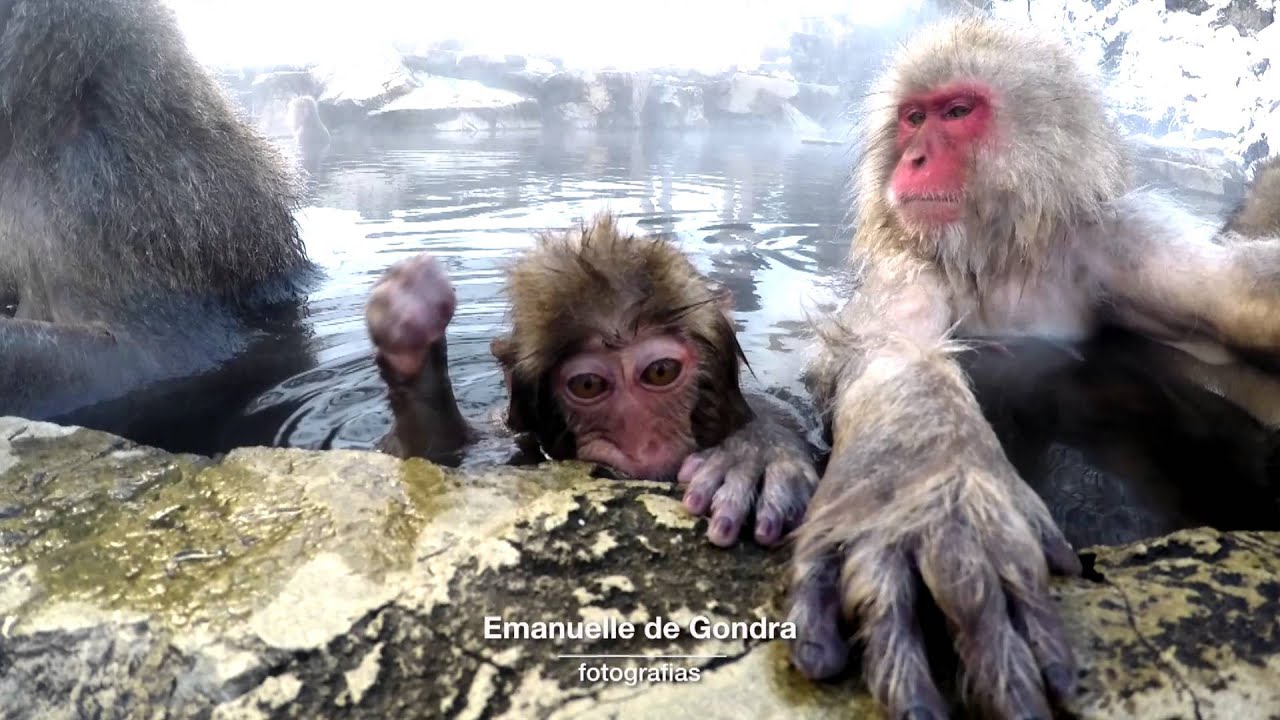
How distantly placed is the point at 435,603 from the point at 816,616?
2.10ft

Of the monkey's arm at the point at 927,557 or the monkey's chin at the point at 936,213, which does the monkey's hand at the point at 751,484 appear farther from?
the monkey's chin at the point at 936,213

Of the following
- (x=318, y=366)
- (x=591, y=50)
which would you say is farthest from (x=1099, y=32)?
(x=591, y=50)

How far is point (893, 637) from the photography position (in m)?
1.40

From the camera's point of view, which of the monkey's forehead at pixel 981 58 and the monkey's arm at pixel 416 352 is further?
the monkey's forehead at pixel 981 58

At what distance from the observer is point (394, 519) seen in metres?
1.81

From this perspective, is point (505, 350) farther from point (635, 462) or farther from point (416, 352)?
point (635, 462)

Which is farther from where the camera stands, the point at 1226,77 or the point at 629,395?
the point at 1226,77

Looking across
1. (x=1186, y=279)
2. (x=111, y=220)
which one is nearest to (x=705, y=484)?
(x=1186, y=279)

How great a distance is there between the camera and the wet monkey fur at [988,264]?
189 cm

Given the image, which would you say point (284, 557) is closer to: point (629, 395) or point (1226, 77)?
point (629, 395)

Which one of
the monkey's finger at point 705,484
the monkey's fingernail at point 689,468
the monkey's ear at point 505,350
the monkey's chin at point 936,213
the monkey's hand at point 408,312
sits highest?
the monkey's chin at point 936,213

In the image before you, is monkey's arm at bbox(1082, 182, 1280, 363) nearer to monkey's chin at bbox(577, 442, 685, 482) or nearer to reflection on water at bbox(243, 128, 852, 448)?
reflection on water at bbox(243, 128, 852, 448)

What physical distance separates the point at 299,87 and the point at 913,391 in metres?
18.3

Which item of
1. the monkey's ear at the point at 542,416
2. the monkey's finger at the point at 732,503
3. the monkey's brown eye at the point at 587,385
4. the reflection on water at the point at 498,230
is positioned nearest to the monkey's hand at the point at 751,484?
the monkey's finger at the point at 732,503
